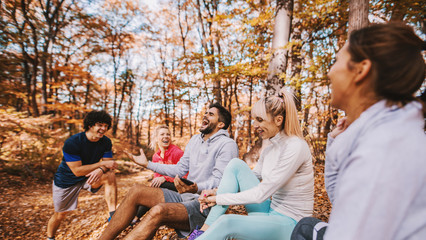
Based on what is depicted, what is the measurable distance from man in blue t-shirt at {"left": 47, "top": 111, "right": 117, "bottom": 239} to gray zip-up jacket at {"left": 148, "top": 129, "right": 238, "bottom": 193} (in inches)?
31.3

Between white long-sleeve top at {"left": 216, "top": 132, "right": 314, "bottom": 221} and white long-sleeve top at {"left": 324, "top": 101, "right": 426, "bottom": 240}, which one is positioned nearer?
white long-sleeve top at {"left": 324, "top": 101, "right": 426, "bottom": 240}

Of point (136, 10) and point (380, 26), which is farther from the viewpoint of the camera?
point (136, 10)

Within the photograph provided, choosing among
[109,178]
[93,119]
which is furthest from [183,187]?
[93,119]

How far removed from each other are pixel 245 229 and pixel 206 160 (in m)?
1.17

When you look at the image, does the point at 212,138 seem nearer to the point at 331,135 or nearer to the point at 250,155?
the point at 331,135

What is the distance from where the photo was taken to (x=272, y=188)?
1506 millimetres

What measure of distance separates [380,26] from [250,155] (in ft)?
16.7

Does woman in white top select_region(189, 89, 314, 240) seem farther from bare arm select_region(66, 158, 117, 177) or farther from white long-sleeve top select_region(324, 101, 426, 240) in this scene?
bare arm select_region(66, 158, 117, 177)

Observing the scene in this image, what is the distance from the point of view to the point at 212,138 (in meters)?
2.63

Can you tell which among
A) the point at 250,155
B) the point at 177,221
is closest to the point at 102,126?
the point at 177,221

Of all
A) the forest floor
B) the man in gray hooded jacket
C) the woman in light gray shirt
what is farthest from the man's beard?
the woman in light gray shirt

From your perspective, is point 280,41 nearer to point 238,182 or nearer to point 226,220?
point 238,182

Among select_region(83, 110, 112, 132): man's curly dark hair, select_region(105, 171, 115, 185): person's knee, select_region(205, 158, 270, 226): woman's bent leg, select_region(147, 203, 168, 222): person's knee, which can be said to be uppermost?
select_region(83, 110, 112, 132): man's curly dark hair

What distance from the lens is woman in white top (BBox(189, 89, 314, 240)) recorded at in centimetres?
145
